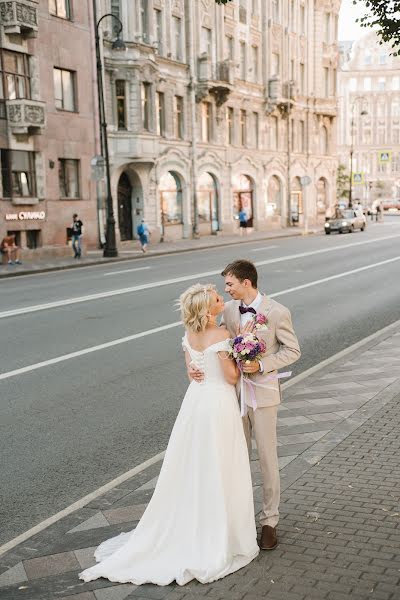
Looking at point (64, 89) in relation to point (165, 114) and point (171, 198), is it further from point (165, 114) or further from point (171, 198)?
point (171, 198)

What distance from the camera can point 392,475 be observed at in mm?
5723

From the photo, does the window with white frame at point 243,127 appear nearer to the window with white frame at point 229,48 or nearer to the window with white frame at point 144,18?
the window with white frame at point 229,48

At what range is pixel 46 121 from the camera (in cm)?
3098

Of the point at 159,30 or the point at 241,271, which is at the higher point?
the point at 159,30

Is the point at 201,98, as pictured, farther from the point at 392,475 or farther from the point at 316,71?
the point at 392,475

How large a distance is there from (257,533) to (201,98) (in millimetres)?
40287

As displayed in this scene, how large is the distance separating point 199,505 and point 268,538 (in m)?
0.57

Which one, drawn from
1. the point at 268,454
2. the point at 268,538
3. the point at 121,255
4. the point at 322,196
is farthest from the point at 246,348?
the point at 322,196

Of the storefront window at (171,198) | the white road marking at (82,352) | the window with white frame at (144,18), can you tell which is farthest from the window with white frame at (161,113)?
the white road marking at (82,352)

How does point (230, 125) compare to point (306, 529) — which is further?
point (230, 125)

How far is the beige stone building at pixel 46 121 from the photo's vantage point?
29.0 m

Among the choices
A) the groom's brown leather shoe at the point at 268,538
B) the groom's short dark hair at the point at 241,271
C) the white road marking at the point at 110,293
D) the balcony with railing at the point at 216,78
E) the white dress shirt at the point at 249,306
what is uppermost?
the balcony with railing at the point at 216,78

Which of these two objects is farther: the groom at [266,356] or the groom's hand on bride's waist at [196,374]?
the groom at [266,356]

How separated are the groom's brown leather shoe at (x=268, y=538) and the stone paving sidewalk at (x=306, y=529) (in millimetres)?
55
